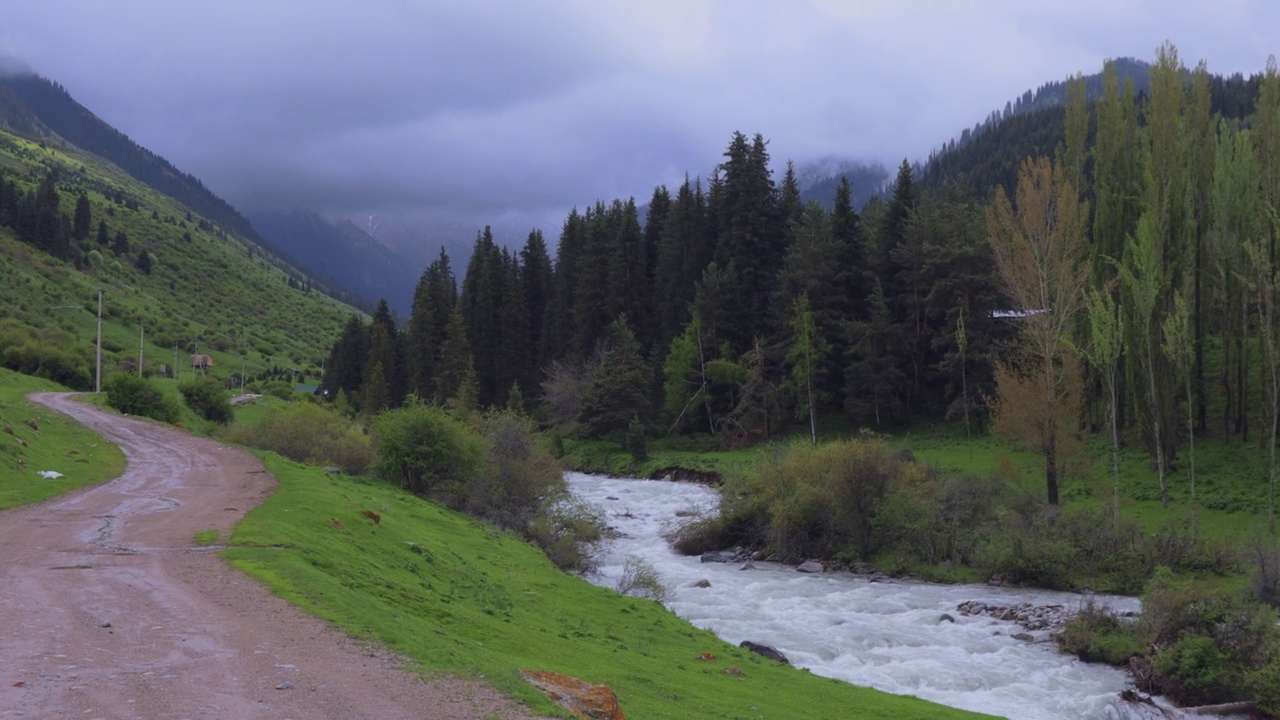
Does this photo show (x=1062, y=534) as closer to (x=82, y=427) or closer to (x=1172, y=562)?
(x=1172, y=562)

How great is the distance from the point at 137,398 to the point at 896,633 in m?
40.5

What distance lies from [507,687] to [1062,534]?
1051 inches

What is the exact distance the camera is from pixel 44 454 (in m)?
28.2

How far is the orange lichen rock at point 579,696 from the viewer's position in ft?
35.0

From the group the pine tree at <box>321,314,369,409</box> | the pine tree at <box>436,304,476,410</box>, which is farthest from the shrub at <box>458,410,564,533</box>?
the pine tree at <box>321,314,369,409</box>

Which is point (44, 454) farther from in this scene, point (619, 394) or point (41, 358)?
→ point (619, 394)

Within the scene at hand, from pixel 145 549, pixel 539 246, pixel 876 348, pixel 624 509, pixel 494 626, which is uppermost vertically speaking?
pixel 539 246

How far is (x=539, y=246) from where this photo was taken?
102 meters

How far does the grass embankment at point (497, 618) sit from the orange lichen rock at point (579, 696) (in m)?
0.40

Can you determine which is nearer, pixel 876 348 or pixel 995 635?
pixel 995 635

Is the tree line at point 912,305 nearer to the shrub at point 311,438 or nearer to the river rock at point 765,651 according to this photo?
the shrub at point 311,438

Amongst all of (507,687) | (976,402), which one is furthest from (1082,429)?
(507,687)

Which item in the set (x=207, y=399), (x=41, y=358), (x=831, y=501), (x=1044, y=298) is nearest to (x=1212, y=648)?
(x=831, y=501)

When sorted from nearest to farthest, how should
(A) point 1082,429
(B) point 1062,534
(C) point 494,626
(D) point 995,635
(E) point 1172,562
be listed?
(C) point 494,626 → (D) point 995,635 → (E) point 1172,562 → (B) point 1062,534 → (A) point 1082,429
